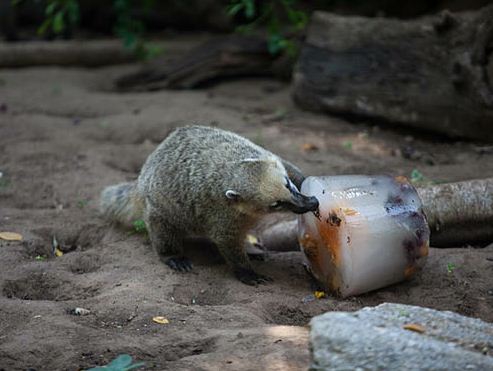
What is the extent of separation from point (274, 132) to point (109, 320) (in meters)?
3.28

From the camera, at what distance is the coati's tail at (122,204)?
4766 mm

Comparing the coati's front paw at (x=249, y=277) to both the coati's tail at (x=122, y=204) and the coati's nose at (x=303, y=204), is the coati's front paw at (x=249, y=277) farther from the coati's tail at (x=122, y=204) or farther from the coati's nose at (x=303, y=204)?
the coati's tail at (x=122, y=204)

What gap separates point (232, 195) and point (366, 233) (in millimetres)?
786

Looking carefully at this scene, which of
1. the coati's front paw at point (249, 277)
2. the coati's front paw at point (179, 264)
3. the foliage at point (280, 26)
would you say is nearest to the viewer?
the coati's front paw at point (249, 277)

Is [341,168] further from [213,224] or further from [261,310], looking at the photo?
[261,310]

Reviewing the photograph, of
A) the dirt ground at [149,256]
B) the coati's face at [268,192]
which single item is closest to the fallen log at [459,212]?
the dirt ground at [149,256]

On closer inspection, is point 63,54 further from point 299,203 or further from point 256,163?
point 299,203

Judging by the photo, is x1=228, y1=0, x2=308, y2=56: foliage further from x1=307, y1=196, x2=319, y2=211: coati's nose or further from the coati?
x1=307, y1=196, x2=319, y2=211: coati's nose

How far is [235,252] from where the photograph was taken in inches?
168

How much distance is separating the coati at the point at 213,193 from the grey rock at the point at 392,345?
1230 millimetres

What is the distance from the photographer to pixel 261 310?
146 inches

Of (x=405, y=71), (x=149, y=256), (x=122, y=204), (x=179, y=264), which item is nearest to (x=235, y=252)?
(x=179, y=264)

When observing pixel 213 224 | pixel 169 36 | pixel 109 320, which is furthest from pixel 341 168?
pixel 169 36

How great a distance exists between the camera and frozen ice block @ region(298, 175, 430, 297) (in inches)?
148
